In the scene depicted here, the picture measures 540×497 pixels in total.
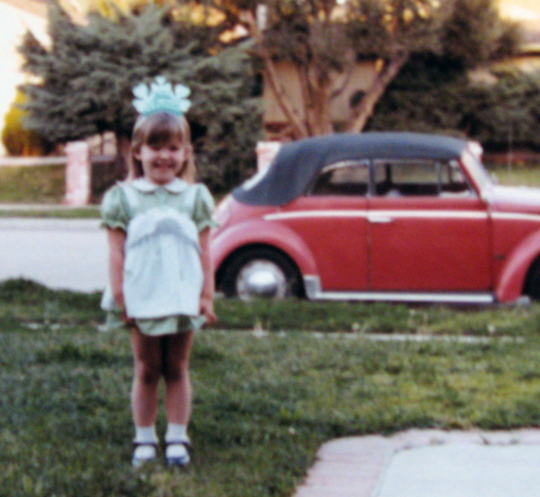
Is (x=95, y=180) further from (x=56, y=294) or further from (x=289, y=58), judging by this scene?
(x=56, y=294)

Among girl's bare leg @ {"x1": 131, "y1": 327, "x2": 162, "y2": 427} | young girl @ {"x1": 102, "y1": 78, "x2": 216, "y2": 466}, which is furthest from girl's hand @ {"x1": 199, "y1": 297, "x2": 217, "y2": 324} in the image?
girl's bare leg @ {"x1": 131, "y1": 327, "x2": 162, "y2": 427}

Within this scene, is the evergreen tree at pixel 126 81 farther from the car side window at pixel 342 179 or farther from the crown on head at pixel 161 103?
the crown on head at pixel 161 103

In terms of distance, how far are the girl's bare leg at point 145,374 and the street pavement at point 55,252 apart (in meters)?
6.03

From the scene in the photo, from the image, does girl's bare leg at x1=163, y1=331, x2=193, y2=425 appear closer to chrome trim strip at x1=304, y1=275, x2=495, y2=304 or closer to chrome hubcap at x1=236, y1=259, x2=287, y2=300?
chrome trim strip at x1=304, y1=275, x2=495, y2=304

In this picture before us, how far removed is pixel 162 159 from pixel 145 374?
91 cm

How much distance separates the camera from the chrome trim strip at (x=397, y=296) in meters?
8.54

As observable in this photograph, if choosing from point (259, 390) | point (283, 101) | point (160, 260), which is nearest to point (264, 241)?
point (259, 390)

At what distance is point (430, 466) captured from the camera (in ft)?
14.6

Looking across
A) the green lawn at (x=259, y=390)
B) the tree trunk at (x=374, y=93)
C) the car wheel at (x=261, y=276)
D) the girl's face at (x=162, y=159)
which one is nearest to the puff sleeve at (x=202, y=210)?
the girl's face at (x=162, y=159)

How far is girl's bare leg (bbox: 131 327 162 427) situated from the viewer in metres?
4.27

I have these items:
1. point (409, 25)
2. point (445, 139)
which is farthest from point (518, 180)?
point (445, 139)

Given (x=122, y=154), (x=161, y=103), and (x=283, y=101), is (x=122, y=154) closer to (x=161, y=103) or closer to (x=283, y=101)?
(x=283, y=101)

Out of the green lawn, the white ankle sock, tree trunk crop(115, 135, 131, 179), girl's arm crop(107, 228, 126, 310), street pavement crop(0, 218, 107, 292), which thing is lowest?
the green lawn

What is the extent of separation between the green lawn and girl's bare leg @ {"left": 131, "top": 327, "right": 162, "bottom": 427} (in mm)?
224
